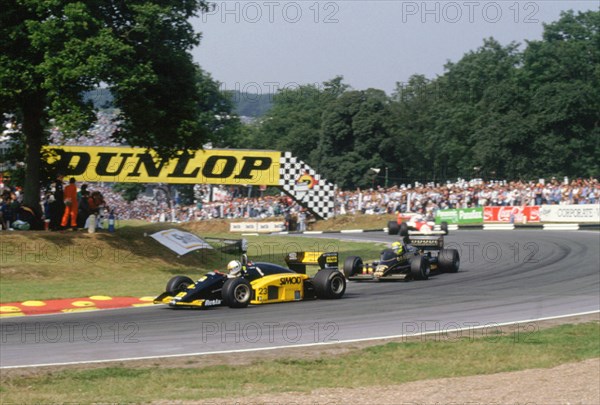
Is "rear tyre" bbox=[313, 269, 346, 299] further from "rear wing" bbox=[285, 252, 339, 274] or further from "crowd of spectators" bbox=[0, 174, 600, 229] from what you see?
"crowd of spectators" bbox=[0, 174, 600, 229]

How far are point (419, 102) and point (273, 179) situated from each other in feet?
145

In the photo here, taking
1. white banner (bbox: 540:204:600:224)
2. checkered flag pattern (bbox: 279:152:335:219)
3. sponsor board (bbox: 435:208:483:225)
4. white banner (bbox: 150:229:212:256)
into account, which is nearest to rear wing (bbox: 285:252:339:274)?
white banner (bbox: 150:229:212:256)

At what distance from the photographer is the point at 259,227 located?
43375 mm

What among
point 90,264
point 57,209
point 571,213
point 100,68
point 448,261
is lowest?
point 90,264

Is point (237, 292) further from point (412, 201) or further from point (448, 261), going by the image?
point (412, 201)

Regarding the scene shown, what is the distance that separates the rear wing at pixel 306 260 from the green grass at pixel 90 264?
3272 millimetres

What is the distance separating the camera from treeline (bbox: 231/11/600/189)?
58.4 m

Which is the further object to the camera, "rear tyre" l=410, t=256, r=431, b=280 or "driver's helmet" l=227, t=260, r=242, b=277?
"rear tyre" l=410, t=256, r=431, b=280

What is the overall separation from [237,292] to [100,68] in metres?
7.68

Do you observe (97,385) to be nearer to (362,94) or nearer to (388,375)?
(388,375)

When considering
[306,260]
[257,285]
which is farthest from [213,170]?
[257,285]

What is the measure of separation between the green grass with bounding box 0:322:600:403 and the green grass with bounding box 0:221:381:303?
7611 millimetres

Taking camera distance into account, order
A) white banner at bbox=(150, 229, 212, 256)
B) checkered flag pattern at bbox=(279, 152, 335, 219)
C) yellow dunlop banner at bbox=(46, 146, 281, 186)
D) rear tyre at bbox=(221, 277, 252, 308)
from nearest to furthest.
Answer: rear tyre at bbox=(221, 277, 252, 308) < white banner at bbox=(150, 229, 212, 256) < yellow dunlop banner at bbox=(46, 146, 281, 186) < checkered flag pattern at bbox=(279, 152, 335, 219)

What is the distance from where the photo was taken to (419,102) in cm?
8306
